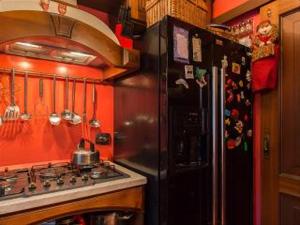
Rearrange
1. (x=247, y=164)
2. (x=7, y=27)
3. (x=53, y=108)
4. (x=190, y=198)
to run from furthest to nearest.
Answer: (x=247, y=164) < (x=53, y=108) < (x=190, y=198) < (x=7, y=27)

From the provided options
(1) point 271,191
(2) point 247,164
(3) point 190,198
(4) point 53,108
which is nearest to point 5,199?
(4) point 53,108

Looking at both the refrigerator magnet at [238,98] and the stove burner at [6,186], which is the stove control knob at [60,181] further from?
the refrigerator magnet at [238,98]

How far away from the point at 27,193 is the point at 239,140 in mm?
1314

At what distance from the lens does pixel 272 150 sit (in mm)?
1614

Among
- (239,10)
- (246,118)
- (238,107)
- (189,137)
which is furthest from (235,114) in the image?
(239,10)

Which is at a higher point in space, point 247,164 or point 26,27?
point 26,27

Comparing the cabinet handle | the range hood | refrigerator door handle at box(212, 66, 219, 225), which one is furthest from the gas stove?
the cabinet handle

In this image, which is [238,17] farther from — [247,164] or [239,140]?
[247,164]

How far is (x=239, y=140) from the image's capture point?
1.58 m

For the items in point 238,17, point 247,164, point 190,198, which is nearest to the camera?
point 190,198

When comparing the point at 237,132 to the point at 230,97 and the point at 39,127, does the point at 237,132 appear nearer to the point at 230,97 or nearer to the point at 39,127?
the point at 230,97

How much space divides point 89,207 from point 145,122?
1.80 ft

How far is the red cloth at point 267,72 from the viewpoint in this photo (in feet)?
5.13

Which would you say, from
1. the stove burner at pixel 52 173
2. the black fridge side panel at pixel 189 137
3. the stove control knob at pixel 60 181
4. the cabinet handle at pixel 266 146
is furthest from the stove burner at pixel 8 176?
the cabinet handle at pixel 266 146
